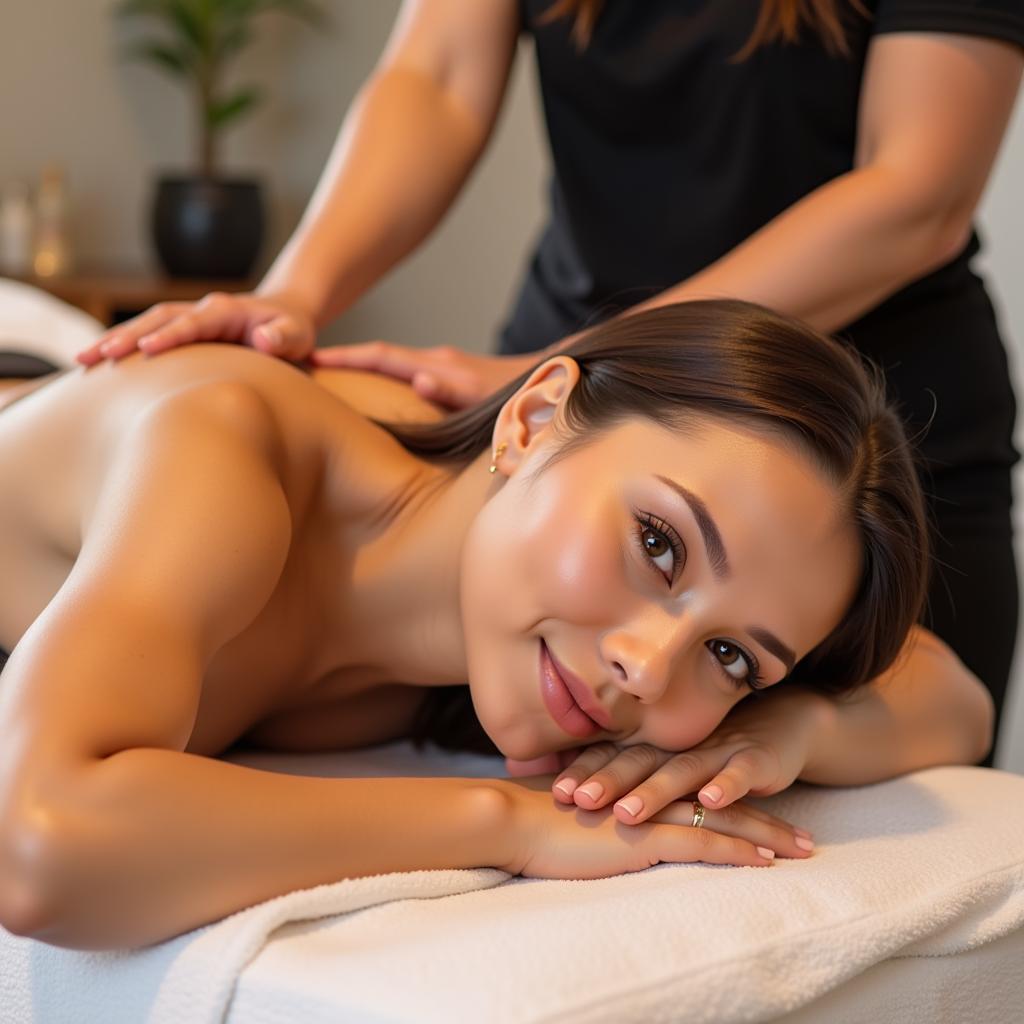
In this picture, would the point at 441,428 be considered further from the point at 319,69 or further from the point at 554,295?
the point at 319,69

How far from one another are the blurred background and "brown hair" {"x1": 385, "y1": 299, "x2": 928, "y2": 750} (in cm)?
296

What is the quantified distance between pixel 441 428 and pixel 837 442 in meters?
0.44

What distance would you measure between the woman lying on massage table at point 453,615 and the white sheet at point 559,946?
0.03m

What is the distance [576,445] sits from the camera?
1350 millimetres

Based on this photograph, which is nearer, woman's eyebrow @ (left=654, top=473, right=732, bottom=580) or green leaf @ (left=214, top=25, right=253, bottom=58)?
woman's eyebrow @ (left=654, top=473, right=732, bottom=580)

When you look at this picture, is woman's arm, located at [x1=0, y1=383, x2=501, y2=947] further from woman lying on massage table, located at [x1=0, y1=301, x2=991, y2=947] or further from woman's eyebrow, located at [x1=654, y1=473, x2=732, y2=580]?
woman's eyebrow, located at [x1=654, y1=473, x2=732, y2=580]

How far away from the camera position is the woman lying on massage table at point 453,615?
1.04 meters

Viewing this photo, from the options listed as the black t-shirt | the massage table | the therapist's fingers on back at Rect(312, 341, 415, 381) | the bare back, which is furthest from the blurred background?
the massage table

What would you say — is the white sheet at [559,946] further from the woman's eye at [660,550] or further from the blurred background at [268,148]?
the blurred background at [268,148]

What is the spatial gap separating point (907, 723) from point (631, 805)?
42 centimetres

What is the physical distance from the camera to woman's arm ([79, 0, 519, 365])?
185cm

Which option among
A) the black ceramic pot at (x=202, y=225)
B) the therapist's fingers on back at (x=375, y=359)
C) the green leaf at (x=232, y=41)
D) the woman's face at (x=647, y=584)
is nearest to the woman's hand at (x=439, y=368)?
the therapist's fingers on back at (x=375, y=359)

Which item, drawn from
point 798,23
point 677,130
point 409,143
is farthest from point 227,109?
point 798,23

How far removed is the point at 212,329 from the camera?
1.60 m
